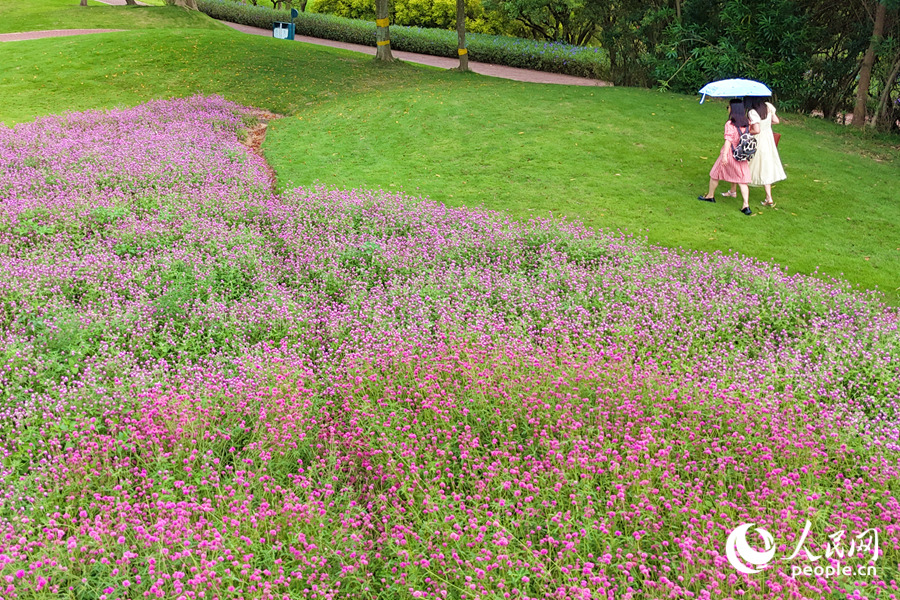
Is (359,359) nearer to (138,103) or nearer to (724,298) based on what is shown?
(724,298)

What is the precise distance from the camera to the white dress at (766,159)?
37.8 ft

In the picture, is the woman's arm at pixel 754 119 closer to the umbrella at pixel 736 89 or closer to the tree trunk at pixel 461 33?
the umbrella at pixel 736 89

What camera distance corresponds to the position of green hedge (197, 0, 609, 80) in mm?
29500

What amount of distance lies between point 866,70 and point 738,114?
30.3 ft

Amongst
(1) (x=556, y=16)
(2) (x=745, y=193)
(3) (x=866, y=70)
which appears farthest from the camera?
(1) (x=556, y=16)

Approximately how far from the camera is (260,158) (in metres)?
13.9

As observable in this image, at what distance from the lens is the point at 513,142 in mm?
15070

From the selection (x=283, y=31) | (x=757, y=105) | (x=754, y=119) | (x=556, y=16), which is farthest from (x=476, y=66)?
(x=754, y=119)

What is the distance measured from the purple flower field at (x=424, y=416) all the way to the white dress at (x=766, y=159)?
11.7 ft

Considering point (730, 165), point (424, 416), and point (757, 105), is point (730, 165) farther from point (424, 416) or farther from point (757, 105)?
point (424, 416)

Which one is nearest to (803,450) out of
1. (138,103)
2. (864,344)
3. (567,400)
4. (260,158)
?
(567,400)

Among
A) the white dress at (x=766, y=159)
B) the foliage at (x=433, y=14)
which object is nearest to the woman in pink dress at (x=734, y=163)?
the white dress at (x=766, y=159)

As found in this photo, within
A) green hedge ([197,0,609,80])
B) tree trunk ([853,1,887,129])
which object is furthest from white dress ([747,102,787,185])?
green hedge ([197,0,609,80])

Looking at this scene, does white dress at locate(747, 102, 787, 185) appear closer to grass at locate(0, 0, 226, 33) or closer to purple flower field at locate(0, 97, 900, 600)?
purple flower field at locate(0, 97, 900, 600)
